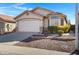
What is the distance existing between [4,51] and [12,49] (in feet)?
0.75

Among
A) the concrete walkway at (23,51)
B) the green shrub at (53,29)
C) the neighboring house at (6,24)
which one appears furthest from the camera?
the neighboring house at (6,24)

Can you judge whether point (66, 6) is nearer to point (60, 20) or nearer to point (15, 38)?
point (60, 20)

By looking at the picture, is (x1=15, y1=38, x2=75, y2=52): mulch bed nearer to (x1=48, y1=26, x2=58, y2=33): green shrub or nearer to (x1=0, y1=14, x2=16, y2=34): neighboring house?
(x1=48, y1=26, x2=58, y2=33): green shrub

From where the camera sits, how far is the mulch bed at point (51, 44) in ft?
31.1

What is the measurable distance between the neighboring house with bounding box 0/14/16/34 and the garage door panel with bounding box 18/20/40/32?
8.4 inches

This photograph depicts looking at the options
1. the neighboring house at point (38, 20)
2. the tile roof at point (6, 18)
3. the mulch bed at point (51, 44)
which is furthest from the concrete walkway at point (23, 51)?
the tile roof at point (6, 18)

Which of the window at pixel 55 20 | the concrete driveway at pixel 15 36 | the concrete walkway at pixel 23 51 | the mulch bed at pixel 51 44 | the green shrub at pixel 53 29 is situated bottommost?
the concrete walkway at pixel 23 51

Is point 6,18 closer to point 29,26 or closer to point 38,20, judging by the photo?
point 29,26

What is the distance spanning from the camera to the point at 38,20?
9.82m

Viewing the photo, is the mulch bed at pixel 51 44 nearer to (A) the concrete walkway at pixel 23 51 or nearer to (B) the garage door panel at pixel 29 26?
(A) the concrete walkway at pixel 23 51

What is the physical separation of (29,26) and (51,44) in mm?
819

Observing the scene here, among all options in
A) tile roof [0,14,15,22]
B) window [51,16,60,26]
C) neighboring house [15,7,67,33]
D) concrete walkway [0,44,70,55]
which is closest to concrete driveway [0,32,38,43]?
neighboring house [15,7,67,33]

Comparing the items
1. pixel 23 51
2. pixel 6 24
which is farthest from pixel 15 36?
pixel 23 51

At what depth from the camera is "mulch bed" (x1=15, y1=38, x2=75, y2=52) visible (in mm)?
9484
